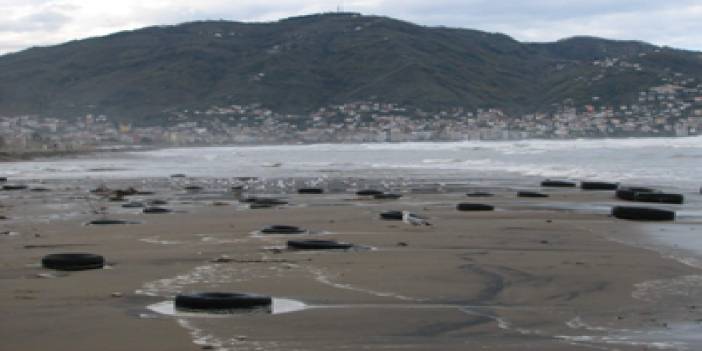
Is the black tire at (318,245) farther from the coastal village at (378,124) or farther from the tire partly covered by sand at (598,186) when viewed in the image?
the coastal village at (378,124)

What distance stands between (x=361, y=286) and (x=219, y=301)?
1771 millimetres

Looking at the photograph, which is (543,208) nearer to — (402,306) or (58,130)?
(402,306)

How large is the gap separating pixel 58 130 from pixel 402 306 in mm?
174035

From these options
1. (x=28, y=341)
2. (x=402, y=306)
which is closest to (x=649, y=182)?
(x=402, y=306)

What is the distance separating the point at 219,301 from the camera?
23.3 feet

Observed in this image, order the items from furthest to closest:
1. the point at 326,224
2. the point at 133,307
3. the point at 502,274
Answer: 1. the point at 326,224
2. the point at 502,274
3. the point at 133,307

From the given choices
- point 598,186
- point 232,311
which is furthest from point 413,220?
point 598,186

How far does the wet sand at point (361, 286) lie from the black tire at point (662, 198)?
3777 millimetres

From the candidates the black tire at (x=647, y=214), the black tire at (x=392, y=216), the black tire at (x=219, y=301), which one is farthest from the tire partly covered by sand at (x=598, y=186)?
the black tire at (x=219, y=301)

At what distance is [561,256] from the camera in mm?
10859

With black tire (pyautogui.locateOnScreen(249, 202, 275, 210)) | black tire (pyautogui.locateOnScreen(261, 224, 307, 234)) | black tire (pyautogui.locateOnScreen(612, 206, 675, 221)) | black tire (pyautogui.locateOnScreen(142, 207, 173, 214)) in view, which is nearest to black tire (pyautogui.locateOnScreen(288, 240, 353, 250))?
black tire (pyautogui.locateOnScreen(261, 224, 307, 234))

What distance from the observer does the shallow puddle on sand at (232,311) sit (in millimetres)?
7031

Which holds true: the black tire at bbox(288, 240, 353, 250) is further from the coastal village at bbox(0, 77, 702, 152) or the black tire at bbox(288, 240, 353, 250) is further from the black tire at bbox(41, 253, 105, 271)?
the coastal village at bbox(0, 77, 702, 152)

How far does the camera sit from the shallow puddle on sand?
703 centimetres
